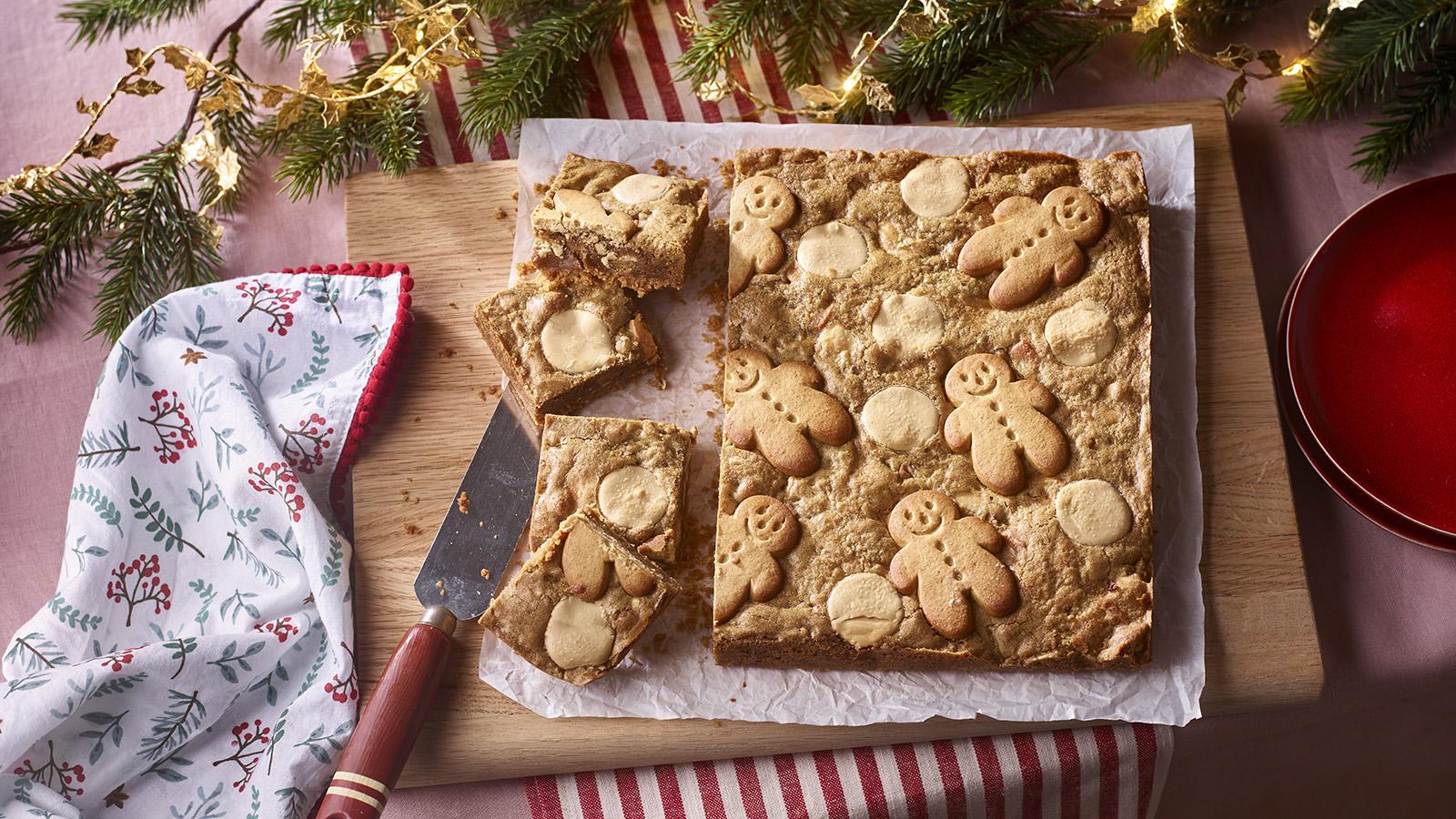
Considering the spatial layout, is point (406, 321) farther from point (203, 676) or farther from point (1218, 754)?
point (1218, 754)

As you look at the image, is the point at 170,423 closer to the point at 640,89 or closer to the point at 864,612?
the point at 640,89

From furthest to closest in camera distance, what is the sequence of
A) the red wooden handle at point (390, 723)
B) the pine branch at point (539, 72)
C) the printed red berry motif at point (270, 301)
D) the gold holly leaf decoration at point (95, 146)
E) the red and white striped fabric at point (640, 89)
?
the red and white striped fabric at point (640, 89) < the pine branch at point (539, 72) < the printed red berry motif at point (270, 301) < the gold holly leaf decoration at point (95, 146) < the red wooden handle at point (390, 723)

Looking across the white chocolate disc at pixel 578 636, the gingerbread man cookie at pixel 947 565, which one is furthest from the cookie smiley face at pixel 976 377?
the white chocolate disc at pixel 578 636

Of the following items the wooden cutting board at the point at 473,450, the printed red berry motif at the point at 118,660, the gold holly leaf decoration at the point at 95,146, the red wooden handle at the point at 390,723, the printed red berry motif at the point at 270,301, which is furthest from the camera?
the printed red berry motif at the point at 270,301

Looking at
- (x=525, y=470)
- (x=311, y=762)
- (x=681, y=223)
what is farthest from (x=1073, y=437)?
(x=311, y=762)

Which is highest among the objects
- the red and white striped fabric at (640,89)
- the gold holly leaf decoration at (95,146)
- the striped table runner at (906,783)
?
the gold holly leaf decoration at (95,146)

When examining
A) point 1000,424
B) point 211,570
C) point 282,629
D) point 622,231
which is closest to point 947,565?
point 1000,424

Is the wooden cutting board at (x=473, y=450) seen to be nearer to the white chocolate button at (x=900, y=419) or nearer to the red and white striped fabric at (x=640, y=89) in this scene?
the red and white striped fabric at (x=640, y=89)
